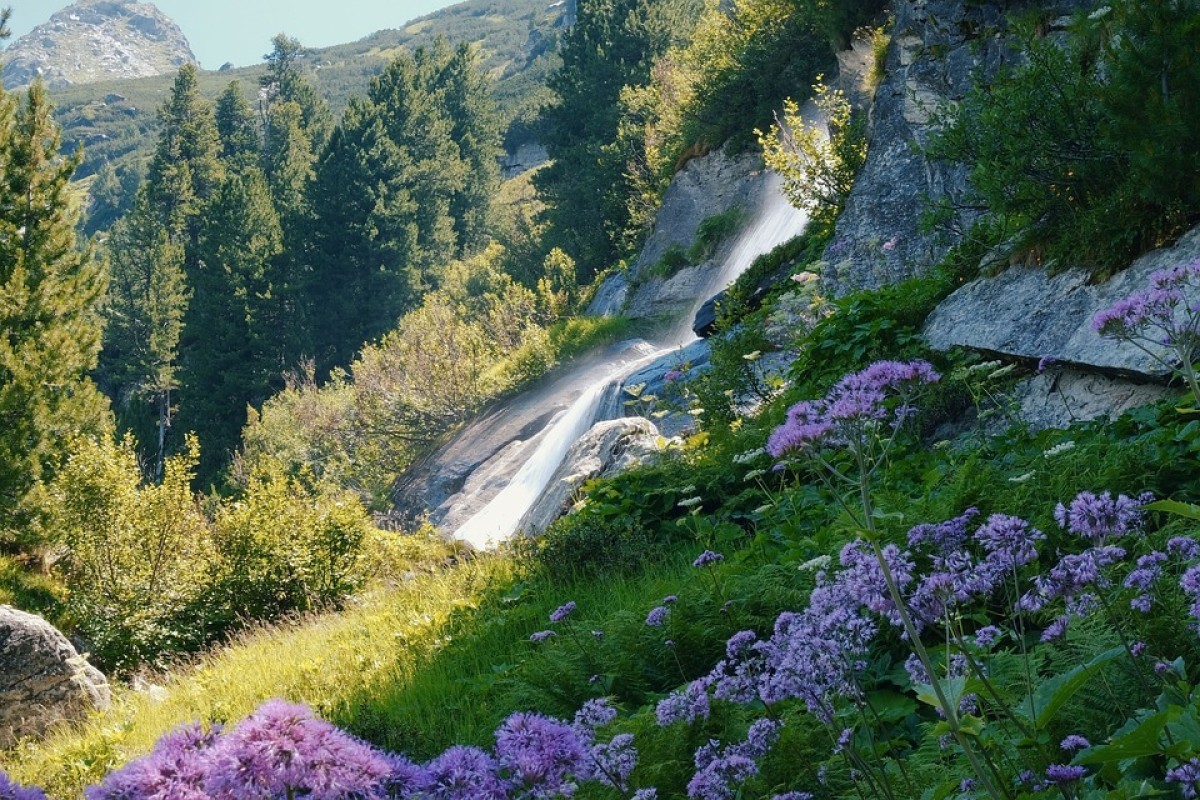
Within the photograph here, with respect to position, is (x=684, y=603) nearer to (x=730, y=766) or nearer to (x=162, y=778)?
(x=730, y=766)

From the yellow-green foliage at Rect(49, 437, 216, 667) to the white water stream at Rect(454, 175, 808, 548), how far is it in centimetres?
397

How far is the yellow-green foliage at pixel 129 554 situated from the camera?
13.8m

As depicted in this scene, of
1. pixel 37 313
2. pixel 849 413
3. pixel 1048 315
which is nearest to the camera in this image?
pixel 849 413

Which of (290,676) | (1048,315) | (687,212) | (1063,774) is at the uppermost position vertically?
(1063,774)

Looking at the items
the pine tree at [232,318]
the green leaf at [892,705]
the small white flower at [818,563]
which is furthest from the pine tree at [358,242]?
the green leaf at [892,705]

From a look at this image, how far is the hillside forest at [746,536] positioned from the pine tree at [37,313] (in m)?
0.09

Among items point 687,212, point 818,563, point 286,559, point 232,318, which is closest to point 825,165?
point 286,559

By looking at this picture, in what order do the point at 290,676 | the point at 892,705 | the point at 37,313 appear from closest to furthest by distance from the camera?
the point at 892,705 → the point at 290,676 → the point at 37,313

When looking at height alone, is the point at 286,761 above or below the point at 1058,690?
above

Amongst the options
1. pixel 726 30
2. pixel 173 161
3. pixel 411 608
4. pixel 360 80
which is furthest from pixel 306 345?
pixel 360 80

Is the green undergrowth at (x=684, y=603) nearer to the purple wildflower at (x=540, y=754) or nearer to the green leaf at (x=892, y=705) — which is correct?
the green leaf at (x=892, y=705)

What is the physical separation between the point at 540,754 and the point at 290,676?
688 centimetres

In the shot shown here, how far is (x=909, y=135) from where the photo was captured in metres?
14.2

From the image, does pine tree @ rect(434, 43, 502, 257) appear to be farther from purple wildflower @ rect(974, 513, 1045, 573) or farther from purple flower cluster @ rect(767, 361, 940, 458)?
purple wildflower @ rect(974, 513, 1045, 573)
